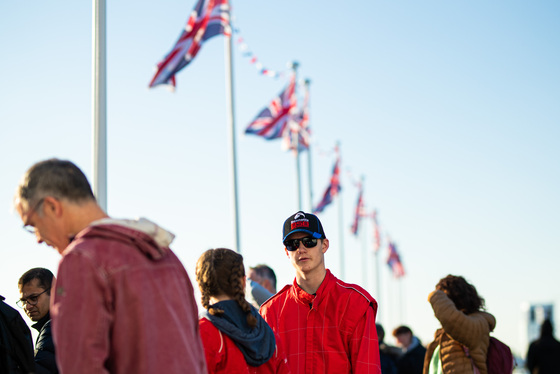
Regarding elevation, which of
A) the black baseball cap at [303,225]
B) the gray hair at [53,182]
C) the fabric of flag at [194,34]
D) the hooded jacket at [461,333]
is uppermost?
the fabric of flag at [194,34]

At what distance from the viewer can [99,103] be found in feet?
24.5

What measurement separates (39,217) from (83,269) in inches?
13.9

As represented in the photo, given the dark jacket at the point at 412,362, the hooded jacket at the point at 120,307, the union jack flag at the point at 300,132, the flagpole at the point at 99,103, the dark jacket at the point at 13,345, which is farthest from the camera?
the union jack flag at the point at 300,132

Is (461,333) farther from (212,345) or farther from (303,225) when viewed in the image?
(212,345)

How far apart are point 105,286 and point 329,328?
280 cm

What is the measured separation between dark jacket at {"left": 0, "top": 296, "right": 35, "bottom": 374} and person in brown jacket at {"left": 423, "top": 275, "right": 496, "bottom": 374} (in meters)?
3.12

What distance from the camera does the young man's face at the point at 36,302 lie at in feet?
17.7

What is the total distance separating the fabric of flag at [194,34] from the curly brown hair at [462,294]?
5.05 m

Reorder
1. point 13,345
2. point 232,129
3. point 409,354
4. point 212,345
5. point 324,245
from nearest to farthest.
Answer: point 212,345 → point 13,345 → point 324,245 → point 409,354 → point 232,129

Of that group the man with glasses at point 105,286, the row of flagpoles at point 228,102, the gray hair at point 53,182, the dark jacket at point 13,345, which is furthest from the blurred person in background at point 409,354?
the gray hair at point 53,182

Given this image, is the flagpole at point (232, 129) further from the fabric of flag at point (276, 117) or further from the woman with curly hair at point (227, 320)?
the woman with curly hair at point (227, 320)

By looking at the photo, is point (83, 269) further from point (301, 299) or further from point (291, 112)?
point (291, 112)

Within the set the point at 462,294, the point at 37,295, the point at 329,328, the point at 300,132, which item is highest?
the point at 300,132

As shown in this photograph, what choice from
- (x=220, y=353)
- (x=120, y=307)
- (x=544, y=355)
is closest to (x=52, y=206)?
(x=120, y=307)
